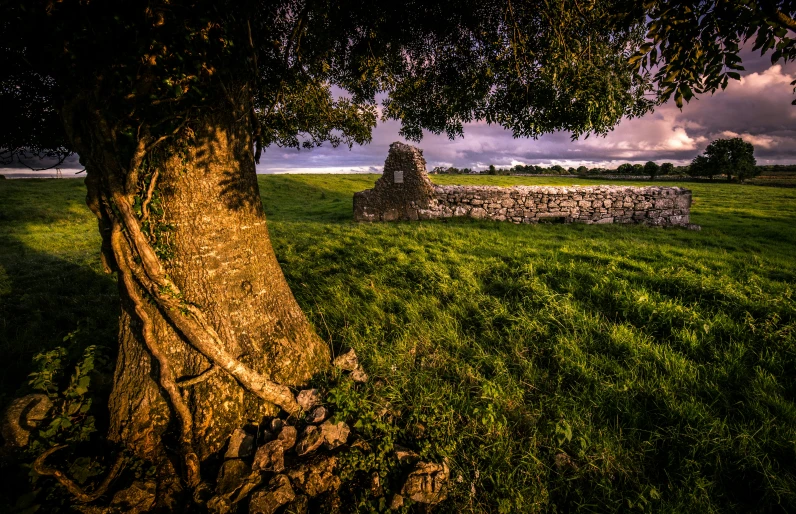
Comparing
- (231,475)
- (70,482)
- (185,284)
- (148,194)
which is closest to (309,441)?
(231,475)

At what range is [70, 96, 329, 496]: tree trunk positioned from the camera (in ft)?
8.64

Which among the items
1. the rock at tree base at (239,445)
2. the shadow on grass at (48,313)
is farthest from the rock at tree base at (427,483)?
the shadow on grass at (48,313)

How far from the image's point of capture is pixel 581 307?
16.2ft

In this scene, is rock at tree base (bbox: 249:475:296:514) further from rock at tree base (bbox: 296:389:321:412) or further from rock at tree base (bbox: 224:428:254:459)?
rock at tree base (bbox: 296:389:321:412)

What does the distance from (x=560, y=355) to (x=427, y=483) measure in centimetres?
230

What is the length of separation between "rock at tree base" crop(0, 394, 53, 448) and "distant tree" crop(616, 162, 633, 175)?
9053 cm

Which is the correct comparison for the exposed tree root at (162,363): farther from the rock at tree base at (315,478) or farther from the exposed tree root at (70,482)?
the rock at tree base at (315,478)

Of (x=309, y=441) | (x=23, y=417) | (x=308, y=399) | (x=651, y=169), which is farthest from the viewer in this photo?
(x=651, y=169)

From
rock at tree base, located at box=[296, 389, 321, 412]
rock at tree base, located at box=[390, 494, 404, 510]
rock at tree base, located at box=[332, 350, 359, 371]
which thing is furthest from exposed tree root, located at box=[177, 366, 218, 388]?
rock at tree base, located at box=[390, 494, 404, 510]

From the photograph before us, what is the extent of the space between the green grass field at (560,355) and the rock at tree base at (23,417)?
0.84 metres

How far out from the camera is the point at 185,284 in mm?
2895

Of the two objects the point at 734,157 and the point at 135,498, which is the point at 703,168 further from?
the point at 135,498

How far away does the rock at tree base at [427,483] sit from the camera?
2391mm

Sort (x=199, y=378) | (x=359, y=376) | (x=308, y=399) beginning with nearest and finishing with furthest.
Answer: (x=199, y=378) < (x=308, y=399) < (x=359, y=376)
